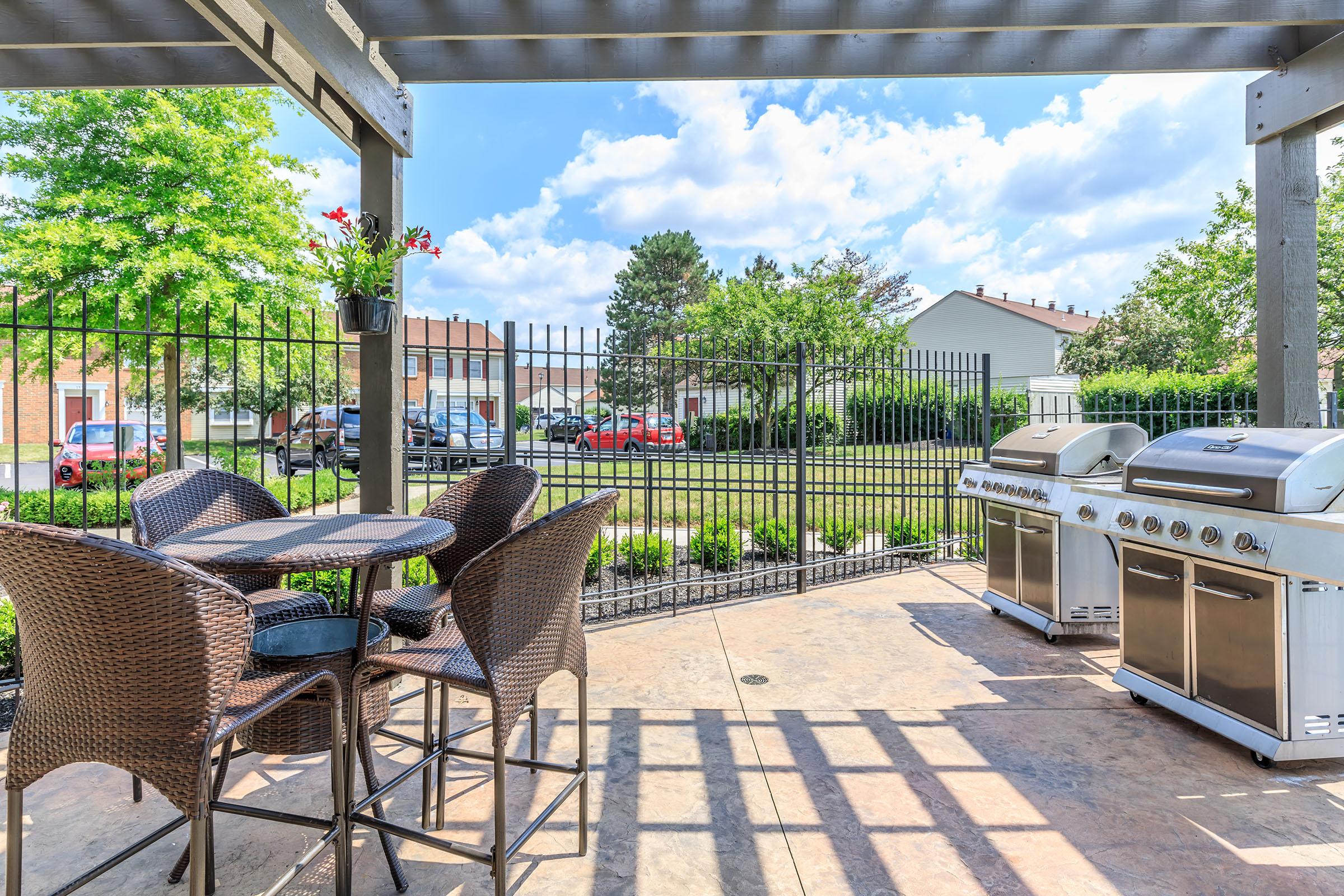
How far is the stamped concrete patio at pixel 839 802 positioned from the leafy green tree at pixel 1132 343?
23.7 metres

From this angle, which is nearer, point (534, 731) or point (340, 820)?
point (340, 820)

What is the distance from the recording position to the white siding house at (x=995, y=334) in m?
24.7

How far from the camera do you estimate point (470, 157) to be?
11078mm

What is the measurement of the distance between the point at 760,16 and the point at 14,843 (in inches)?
152

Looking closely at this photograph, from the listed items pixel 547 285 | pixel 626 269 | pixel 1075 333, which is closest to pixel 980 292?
pixel 1075 333

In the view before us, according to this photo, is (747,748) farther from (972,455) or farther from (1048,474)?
(972,455)

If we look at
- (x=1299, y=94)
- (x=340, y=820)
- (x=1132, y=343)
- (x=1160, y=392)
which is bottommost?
(x=340, y=820)

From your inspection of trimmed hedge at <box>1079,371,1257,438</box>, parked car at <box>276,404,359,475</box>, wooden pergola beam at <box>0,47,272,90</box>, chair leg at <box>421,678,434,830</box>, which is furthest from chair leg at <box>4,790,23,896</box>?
trimmed hedge at <box>1079,371,1257,438</box>

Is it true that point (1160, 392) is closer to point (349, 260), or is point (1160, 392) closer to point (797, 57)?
point (797, 57)

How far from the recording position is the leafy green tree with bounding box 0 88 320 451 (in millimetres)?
7754

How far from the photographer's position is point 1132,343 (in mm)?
23141

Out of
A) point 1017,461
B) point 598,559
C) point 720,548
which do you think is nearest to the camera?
point 1017,461

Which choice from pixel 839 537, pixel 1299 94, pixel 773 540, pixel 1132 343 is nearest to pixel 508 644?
pixel 1299 94

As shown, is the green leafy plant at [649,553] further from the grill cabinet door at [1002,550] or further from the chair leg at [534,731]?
the chair leg at [534,731]
